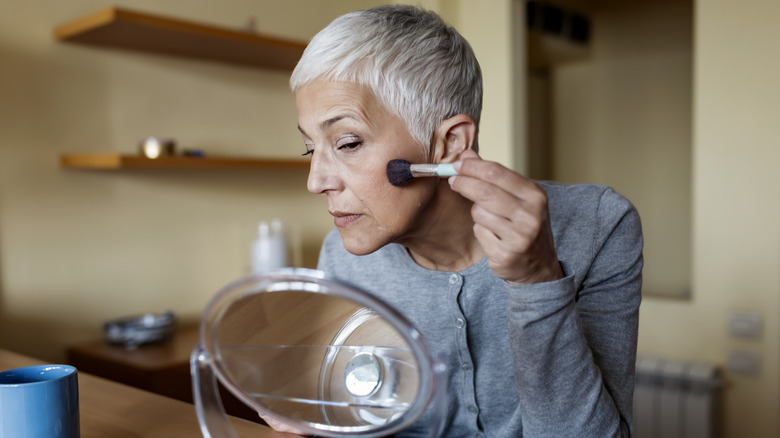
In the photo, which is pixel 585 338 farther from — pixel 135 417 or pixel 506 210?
pixel 135 417

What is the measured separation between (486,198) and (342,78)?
0.31 metres

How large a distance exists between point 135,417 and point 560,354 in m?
0.51

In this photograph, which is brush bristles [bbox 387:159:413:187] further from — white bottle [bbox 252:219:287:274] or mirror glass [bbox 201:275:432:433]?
white bottle [bbox 252:219:287:274]

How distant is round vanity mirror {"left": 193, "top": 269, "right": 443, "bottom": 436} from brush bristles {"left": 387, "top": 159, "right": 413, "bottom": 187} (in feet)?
0.95

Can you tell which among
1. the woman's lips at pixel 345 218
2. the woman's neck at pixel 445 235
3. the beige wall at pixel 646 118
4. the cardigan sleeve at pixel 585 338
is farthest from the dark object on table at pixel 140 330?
the beige wall at pixel 646 118

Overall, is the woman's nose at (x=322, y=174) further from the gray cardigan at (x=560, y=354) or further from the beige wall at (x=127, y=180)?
the beige wall at (x=127, y=180)

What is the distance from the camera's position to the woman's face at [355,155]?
0.83m

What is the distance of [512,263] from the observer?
633mm

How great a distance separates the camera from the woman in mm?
651

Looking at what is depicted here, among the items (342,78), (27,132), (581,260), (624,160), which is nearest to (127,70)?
(27,132)

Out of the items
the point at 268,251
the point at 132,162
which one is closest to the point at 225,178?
the point at 268,251

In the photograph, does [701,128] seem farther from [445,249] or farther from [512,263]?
[512,263]

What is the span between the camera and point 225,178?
2.36 metres

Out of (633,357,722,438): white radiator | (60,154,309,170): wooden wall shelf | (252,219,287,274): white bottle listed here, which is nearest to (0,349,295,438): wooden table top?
(60,154,309,170): wooden wall shelf
